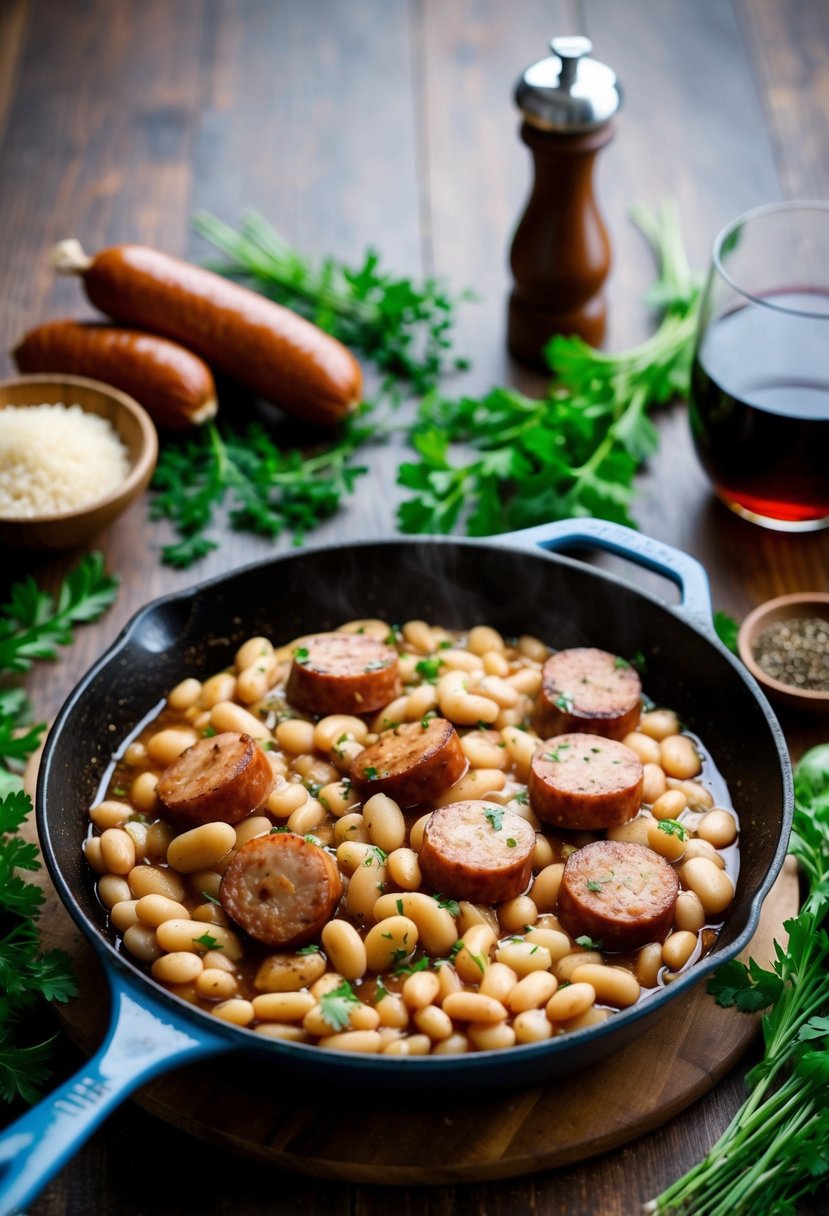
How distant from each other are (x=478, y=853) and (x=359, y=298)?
1.94m

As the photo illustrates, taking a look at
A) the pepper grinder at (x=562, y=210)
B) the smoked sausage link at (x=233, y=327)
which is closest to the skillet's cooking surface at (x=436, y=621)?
the smoked sausage link at (x=233, y=327)

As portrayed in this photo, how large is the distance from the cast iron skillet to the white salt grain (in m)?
0.60

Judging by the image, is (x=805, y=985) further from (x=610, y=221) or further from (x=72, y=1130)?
(x=610, y=221)

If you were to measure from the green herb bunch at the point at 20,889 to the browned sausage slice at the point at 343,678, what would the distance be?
52cm

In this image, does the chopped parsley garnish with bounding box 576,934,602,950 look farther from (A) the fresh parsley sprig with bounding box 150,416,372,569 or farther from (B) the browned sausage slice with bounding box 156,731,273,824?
(A) the fresh parsley sprig with bounding box 150,416,372,569

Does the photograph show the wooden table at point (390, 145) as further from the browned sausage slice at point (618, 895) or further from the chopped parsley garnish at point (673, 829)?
the browned sausage slice at point (618, 895)

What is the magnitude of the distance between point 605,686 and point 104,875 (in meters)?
0.97

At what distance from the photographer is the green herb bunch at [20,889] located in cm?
203

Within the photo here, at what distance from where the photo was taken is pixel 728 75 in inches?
177

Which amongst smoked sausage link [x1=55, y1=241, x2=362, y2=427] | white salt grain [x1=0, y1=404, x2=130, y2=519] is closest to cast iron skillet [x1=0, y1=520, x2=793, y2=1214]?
white salt grain [x1=0, y1=404, x2=130, y2=519]

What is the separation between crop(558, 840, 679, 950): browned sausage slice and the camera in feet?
6.63

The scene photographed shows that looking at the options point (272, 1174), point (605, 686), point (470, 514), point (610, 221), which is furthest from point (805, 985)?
point (610, 221)

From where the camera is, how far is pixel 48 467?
2.99 metres

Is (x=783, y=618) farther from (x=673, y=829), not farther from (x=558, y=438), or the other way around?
(x=673, y=829)
